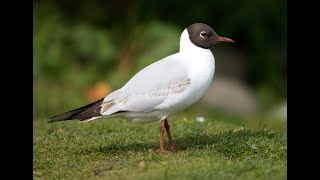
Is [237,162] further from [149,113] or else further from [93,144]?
[93,144]

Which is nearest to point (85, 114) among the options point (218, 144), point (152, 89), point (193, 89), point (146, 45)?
point (152, 89)

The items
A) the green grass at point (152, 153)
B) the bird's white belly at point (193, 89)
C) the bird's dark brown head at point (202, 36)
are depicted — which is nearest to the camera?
the green grass at point (152, 153)

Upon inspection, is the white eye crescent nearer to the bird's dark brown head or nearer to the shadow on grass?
the bird's dark brown head

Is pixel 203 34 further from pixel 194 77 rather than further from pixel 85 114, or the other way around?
pixel 85 114

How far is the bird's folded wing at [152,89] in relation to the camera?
21.2ft

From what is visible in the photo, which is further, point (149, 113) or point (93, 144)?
point (93, 144)

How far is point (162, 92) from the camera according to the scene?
6.49 metres

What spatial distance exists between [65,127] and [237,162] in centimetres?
298

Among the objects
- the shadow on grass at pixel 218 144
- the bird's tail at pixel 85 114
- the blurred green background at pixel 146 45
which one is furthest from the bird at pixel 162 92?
the blurred green background at pixel 146 45

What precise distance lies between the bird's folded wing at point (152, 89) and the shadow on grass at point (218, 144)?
21.5 inches

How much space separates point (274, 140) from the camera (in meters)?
7.02

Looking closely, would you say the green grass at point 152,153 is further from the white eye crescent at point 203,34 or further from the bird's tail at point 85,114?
the white eye crescent at point 203,34

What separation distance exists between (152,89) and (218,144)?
36.7 inches
